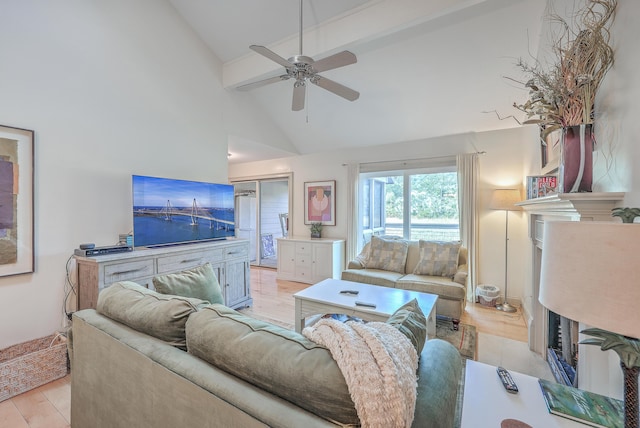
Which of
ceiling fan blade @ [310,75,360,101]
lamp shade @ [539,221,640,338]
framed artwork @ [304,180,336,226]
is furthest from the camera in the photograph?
framed artwork @ [304,180,336,226]

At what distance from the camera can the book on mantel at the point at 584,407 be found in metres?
0.91

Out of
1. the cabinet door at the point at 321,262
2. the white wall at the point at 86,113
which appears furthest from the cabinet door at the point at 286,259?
the white wall at the point at 86,113

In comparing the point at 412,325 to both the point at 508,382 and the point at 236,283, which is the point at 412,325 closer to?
the point at 508,382

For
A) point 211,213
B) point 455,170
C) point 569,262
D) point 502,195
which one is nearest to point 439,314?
point 502,195

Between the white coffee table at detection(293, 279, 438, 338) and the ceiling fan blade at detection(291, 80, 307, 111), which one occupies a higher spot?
the ceiling fan blade at detection(291, 80, 307, 111)

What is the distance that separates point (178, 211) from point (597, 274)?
3392mm

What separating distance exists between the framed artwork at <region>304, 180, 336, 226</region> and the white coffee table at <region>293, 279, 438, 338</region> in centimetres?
247

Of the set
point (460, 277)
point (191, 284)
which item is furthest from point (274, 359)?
point (460, 277)

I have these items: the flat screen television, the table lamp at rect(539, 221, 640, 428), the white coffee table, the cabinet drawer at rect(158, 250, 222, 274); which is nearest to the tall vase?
the table lamp at rect(539, 221, 640, 428)

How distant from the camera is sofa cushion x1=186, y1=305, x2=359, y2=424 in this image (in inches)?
29.0

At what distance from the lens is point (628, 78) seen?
111cm

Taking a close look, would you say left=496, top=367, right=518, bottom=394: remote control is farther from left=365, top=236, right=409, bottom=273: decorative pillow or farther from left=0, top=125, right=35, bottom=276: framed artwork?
left=0, top=125, right=35, bottom=276: framed artwork

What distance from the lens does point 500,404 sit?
1011 mm

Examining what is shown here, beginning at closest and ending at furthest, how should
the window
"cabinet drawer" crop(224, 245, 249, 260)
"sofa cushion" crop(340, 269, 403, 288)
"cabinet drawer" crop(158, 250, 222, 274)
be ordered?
"cabinet drawer" crop(158, 250, 222, 274) → "sofa cushion" crop(340, 269, 403, 288) → "cabinet drawer" crop(224, 245, 249, 260) → the window
